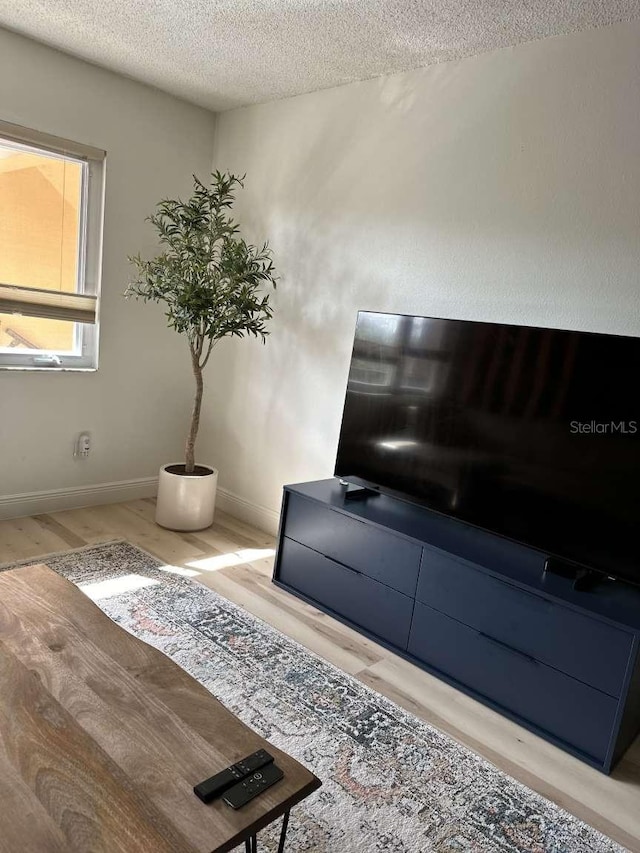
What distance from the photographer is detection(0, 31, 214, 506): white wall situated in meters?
3.11

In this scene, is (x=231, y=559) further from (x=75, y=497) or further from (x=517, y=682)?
(x=517, y=682)

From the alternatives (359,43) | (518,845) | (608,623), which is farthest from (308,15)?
(518,845)

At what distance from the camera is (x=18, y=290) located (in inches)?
124

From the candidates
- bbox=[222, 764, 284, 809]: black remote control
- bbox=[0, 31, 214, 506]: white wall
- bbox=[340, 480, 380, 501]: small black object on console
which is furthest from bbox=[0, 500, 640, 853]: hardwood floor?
bbox=[222, 764, 284, 809]: black remote control

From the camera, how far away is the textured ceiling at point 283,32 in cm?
223

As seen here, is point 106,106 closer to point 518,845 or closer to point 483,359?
point 483,359

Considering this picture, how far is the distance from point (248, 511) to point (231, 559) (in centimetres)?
61

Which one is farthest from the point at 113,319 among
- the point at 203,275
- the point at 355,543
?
the point at 355,543

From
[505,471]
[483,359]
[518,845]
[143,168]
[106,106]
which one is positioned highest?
[106,106]

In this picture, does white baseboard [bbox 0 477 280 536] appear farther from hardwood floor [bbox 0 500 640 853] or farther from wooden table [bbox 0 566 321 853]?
wooden table [bbox 0 566 321 853]

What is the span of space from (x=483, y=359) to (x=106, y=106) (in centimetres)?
245

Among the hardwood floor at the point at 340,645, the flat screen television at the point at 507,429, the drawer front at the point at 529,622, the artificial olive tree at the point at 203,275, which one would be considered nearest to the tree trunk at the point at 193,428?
the artificial olive tree at the point at 203,275

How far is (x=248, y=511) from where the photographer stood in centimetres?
373

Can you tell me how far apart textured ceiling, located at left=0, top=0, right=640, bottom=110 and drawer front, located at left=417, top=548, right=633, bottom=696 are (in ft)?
6.35
